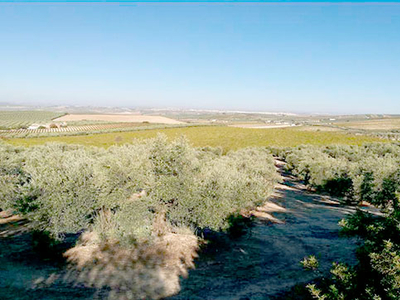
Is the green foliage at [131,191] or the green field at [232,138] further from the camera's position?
the green field at [232,138]

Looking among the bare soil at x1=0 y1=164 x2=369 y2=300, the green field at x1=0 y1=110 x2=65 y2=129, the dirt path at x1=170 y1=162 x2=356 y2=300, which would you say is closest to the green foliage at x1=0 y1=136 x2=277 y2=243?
the bare soil at x1=0 y1=164 x2=369 y2=300

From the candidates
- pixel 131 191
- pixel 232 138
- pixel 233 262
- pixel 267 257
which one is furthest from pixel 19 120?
pixel 267 257

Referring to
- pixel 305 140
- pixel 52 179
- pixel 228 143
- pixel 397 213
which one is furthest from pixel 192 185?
pixel 305 140

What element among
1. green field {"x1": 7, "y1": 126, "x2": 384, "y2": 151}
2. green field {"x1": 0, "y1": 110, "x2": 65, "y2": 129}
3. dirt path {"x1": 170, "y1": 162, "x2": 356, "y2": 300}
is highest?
green field {"x1": 0, "y1": 110, "x2": 65, "y2": 129}

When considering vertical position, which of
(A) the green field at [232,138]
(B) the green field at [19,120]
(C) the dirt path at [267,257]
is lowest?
(C) the dirt path at [267,257]

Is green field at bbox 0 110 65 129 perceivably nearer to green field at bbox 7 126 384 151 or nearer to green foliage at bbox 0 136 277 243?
green field at bbox 7 126 384 151

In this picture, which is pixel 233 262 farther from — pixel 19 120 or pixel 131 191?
pixel 19 120

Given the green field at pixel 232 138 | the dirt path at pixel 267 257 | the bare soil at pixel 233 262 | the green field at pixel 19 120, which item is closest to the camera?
the bare soil at pixel 233 262

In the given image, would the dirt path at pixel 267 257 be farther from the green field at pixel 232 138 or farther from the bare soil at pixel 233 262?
the green field at pixel 232 138

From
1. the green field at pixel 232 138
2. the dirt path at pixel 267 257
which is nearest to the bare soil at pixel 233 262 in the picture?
the dirt path at pixel 267 257
